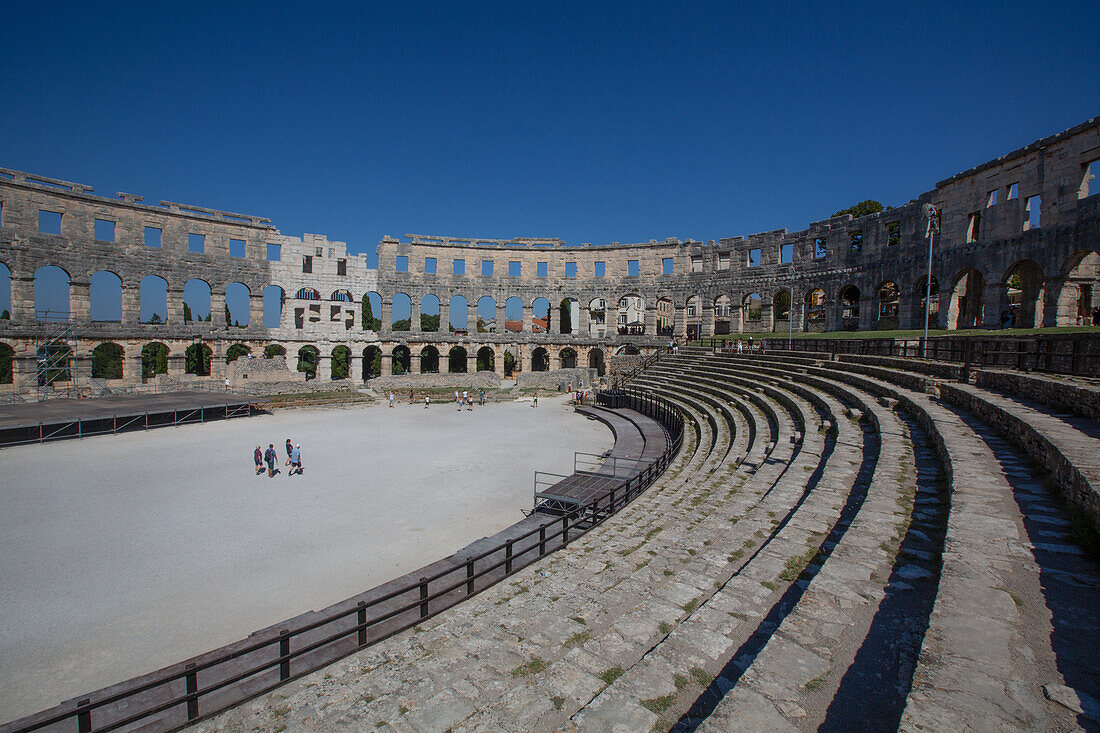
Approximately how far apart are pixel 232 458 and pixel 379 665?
16.4 metres

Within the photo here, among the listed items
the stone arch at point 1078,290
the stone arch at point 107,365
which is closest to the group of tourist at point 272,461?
the stone arch at point 1078,290

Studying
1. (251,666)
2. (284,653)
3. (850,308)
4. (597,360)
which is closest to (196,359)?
(597,360)

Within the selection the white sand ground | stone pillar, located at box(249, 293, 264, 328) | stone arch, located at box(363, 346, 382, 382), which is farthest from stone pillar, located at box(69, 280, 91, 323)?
stone arch, located at box(363, 346, 382, 382)

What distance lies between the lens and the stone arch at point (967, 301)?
26.0 metres

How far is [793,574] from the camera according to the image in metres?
4.89

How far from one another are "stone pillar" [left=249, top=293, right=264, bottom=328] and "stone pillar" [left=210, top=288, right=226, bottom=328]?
5.94ft

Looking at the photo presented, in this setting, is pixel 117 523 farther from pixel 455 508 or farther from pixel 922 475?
pixel 922 475

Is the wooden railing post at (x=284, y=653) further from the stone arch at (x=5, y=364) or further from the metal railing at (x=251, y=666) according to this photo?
the stone arch at (x=5, y=364)

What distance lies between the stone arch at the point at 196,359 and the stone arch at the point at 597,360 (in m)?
30.4

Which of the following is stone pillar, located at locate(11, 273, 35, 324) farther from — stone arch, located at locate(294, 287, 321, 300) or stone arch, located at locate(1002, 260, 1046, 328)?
stone arch, located at locate(1002, 260, 1046, 328)

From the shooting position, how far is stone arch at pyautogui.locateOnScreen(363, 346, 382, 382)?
47562 millimetres

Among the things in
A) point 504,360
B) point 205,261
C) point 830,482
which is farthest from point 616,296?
point 830,482

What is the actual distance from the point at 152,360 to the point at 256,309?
15.2 metres

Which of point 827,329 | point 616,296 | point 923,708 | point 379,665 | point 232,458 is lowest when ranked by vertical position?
point 232,458
